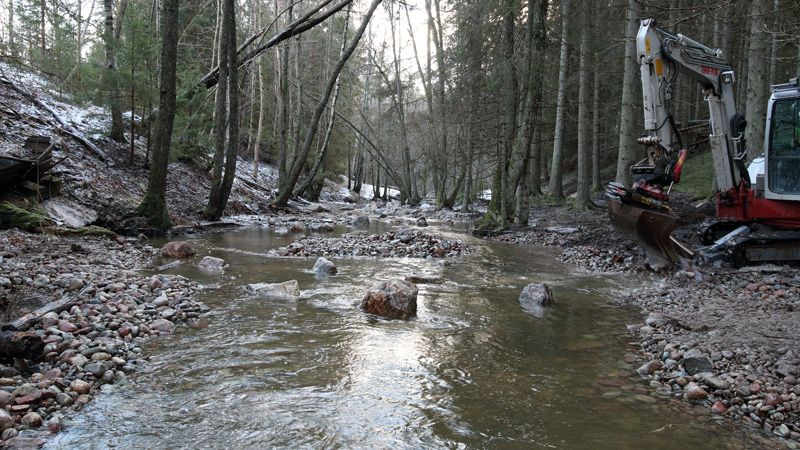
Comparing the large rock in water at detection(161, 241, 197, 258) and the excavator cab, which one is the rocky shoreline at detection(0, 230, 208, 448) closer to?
the large rock in water at detection(161, 241, 197, 258)

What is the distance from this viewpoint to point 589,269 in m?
8.52

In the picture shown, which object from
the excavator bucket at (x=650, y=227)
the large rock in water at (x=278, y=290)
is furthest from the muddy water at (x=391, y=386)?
the excavator bucket at (x=650, y=227)

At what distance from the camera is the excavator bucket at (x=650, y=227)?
720 cm

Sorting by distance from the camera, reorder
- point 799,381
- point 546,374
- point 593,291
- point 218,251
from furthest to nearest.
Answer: point 218,251 < point 593,291 < point 546,374 < point 799,381

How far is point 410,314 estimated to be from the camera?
208 inches

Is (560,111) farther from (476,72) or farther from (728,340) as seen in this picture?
(728,340)

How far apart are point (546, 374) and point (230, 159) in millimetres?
11524

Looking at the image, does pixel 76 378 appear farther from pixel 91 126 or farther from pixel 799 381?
pixel 91 126

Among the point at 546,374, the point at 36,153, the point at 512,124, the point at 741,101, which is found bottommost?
the point at 546,374

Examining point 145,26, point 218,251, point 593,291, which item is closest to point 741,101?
point 593,291

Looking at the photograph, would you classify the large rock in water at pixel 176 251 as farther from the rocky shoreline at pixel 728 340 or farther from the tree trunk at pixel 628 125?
the tree trunk at pixel 628 125

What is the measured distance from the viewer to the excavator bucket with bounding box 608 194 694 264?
7195mm

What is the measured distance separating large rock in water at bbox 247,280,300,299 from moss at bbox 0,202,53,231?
4.56 metres

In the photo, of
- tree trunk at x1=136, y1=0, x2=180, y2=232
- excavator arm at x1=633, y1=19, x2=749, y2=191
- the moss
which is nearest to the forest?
tree trunk at x1=136, y1=0, x2=180, y2=232
